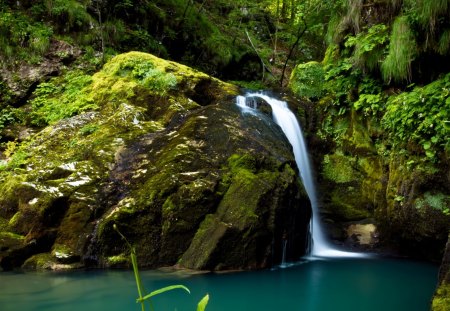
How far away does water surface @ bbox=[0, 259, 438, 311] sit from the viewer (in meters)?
4.53

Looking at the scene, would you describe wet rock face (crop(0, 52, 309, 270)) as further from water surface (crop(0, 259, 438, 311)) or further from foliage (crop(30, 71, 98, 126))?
foliage (crop(30, 71, 98, 126))

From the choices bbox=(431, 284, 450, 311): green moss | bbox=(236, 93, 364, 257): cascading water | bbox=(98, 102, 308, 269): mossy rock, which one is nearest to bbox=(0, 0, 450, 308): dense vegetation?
bbox=(236, 93, 364, 257): cascading water

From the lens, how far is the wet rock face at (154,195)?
5.62m

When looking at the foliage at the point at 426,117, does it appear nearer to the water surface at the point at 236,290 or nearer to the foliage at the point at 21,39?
the water surface at the point at 236,290

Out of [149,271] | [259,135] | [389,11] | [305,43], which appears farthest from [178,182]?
[305,43]

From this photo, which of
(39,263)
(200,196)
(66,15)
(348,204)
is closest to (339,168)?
(348,204)

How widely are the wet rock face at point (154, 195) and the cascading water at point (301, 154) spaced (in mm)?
815

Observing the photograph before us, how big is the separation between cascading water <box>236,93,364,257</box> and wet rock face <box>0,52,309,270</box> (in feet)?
2.67

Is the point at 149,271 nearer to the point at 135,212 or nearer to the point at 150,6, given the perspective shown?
the point at 135,212

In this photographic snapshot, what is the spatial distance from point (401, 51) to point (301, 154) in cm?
288

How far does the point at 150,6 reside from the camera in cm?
1296

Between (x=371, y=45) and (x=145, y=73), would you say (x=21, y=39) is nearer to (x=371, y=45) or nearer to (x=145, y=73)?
(x=145, y=73)

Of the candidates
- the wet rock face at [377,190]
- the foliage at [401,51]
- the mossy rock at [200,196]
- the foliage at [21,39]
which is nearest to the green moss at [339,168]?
the wet rock face at [377,190]

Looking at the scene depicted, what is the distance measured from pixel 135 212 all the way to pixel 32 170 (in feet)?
6.23
